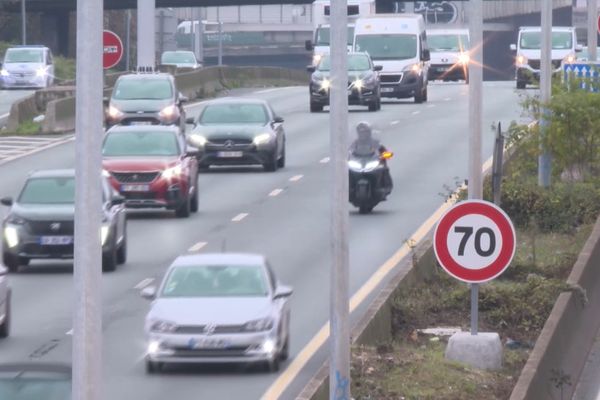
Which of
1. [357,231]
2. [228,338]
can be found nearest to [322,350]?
[228,338]

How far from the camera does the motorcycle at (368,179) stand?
30.5 metres

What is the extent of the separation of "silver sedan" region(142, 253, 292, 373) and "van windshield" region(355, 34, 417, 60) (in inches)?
1490

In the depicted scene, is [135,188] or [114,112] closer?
[135,188]

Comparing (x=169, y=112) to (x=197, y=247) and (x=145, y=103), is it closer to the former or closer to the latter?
(x=145, y=103)

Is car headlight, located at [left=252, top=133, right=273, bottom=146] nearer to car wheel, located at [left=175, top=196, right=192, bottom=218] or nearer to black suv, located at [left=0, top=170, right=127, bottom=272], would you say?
car wheel, located at [left=175, top=196, right=192, bottom=218]

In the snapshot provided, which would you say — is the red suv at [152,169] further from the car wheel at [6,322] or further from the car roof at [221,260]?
the car roof at [221,260]

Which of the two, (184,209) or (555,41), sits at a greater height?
(555,41)

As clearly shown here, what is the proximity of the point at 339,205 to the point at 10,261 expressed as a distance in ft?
42.0

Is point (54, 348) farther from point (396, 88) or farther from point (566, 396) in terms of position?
point (396, 88)

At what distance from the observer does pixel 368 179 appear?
101 feet

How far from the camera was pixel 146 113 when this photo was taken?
137 ft

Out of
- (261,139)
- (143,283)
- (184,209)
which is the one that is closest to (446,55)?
(261,139)

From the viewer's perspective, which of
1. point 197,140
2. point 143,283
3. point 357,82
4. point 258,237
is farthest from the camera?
point 357,82

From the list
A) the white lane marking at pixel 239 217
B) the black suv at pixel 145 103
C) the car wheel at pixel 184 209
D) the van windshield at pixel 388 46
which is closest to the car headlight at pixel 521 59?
the van windshield at pixel 388 46
